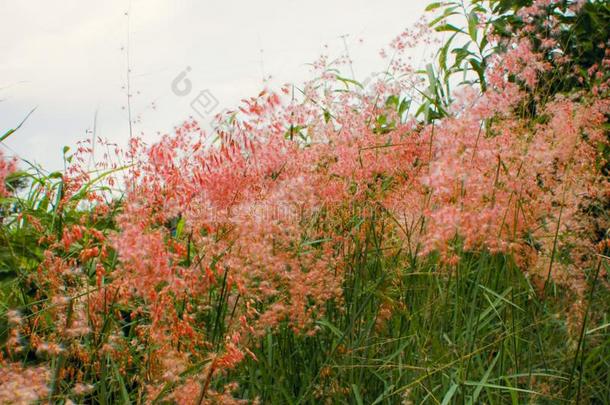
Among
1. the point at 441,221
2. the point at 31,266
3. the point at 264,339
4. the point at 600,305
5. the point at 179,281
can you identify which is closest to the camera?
the point at 179,281

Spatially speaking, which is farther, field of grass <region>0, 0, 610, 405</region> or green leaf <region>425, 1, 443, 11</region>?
green leaf <region>425, 1, 443, 11</region>

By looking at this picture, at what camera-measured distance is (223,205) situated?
8.44ft

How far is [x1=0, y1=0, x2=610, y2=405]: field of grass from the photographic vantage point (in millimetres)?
2201

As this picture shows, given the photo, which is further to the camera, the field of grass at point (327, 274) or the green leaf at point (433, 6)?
the green leaf at point (433, 6)

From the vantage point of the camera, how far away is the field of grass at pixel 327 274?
7.22ft

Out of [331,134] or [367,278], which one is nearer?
[367,278]

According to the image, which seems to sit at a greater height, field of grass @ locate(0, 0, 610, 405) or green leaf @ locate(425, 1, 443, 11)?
green leaf @ locate(425, 1, 443, 11)

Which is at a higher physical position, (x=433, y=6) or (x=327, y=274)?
(x=433, y=6)

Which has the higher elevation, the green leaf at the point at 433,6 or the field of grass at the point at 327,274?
the green leaf at the point at 433,6

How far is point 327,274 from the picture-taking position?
2.88 m

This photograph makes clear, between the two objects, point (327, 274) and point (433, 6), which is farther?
point (433, 6)

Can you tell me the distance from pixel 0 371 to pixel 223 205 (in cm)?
95

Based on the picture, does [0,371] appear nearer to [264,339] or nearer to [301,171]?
[264,339]

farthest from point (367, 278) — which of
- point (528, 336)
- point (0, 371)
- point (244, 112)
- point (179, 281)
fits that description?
point (0, 371)
